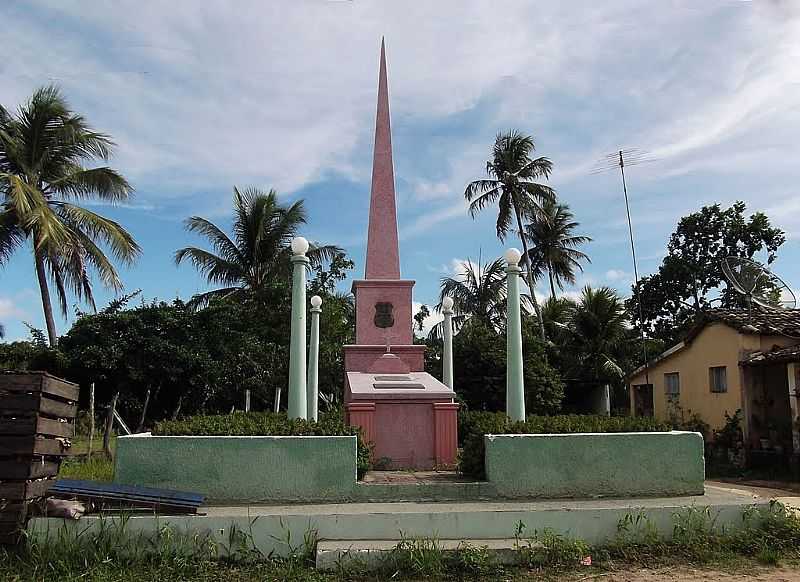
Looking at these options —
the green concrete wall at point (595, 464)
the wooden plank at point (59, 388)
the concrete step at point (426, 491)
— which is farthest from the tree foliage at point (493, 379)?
the wooden plank at point (59, 388)

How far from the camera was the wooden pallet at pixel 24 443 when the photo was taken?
629cm

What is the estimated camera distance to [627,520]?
655 cm

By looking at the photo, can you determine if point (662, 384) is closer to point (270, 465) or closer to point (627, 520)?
point (627, 520)

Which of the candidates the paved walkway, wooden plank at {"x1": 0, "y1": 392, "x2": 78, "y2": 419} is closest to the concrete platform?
wooden plank at {"x1": 0, "y1": 392, "x2": 78, "y2": 419}

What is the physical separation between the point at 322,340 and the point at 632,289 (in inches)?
704

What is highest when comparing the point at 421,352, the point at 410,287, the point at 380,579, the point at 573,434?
the point at 410,287

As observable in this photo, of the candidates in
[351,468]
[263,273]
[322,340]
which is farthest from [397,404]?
[263,273]

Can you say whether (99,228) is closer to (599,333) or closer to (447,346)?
(447,346)

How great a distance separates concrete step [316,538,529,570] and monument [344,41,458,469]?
2795 mm

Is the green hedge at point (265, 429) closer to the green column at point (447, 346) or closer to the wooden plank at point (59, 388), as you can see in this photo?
the wooden plank at point (59, 388)

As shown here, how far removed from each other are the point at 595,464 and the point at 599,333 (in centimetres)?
1696

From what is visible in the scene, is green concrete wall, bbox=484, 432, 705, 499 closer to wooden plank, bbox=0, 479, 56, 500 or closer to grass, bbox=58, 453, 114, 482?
wooden plank, bbox=0, 479, 56, 500

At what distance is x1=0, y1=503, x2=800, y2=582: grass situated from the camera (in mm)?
5770

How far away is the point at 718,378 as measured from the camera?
51.8 ft
